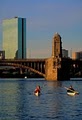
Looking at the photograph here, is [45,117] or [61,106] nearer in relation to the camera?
[45,117]

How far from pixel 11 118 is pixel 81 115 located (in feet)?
34.3

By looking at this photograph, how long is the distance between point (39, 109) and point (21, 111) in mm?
3937

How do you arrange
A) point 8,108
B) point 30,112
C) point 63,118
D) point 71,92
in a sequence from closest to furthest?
point 63,118 < point 30,112 < point 8,108 < point 71,92

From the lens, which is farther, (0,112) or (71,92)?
(71,92)

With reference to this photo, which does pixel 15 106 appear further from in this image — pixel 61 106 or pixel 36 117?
pixel 36 117

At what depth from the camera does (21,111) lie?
79250mm

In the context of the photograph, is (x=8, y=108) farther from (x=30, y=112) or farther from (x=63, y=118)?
(x=63, y=118)

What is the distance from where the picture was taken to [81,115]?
245ft

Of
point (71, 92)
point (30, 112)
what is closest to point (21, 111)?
point (30, 112)

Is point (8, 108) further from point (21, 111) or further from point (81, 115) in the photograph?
point (81, 115)

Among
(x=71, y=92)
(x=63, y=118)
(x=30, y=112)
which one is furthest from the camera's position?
(x=71, y=92)

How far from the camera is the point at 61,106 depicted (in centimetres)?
8750

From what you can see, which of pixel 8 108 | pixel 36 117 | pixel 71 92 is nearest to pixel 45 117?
pixel 36 117

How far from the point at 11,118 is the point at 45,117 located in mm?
4696
